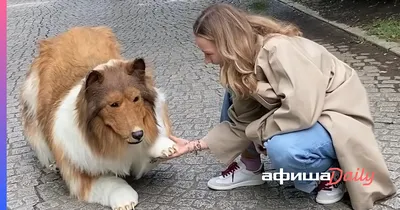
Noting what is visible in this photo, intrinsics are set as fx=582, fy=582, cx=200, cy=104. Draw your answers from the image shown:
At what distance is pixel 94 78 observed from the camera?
3789 millimetres

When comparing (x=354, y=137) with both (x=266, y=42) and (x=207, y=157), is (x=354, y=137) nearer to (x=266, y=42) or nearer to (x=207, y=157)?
(x=266, y=42)

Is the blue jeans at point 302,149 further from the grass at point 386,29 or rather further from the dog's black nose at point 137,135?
the grass at point 386,29

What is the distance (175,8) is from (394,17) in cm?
515

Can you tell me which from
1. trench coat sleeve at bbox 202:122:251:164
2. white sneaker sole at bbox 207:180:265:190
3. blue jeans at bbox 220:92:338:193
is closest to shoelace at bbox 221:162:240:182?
white sneaker sole at bbox 207:180:265:190

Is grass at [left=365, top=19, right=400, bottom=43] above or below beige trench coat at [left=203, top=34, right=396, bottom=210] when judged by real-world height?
below

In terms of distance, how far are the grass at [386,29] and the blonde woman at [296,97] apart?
173 inches

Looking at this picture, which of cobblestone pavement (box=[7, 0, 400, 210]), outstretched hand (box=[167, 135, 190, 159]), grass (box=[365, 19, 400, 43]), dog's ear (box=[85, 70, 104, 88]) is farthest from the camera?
grass (box=[365, 19, 400, 43])

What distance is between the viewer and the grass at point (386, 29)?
792cm

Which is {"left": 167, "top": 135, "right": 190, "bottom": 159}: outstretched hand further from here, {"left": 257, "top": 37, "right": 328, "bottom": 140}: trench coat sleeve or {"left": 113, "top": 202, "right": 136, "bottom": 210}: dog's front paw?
{"left": 257, "top": 37, "right": 328, "bottom": 140}: trench coat sleeve

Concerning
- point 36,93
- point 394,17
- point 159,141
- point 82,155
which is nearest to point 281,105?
point 159,141

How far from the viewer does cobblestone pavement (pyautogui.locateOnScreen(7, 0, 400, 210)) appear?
4.27 m

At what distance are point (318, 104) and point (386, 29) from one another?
5.18 metres

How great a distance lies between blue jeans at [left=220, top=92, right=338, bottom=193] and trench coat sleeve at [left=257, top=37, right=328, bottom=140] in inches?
2.3

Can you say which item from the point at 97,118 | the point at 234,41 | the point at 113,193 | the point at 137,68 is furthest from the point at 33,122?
the point at 234,41
